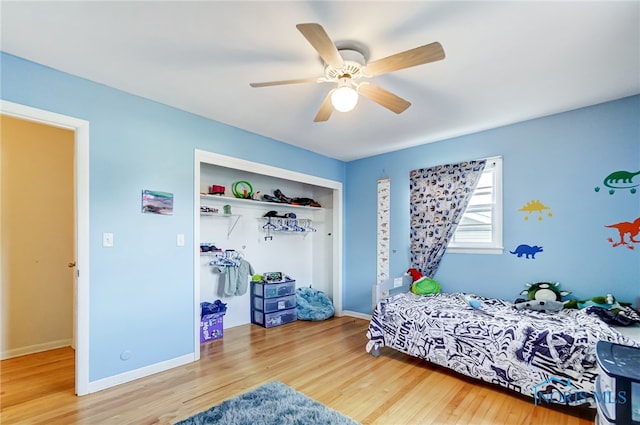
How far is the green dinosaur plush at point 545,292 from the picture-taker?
9.71 ft

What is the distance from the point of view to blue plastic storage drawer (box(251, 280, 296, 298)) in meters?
Result: 4.24

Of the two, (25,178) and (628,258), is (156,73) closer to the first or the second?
(25,178)

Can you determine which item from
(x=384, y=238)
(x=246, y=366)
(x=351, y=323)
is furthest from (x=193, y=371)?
(x=384, y=238)

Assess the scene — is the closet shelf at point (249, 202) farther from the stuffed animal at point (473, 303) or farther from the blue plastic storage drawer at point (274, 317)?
the stuffed animal at point (473, 303)

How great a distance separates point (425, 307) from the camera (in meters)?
3.03

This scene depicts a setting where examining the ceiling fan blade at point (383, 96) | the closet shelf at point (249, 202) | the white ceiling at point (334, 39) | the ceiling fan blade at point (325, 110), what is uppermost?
the white ceiling at point (334, 39)

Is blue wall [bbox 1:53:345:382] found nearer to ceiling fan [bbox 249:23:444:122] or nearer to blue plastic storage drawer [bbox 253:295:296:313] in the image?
blue plastic storage drawer [bbox 253:295:296:313]

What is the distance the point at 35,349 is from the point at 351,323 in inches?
145

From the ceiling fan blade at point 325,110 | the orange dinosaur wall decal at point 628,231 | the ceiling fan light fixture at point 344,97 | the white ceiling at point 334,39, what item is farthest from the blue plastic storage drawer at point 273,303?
the orange dinosaur wall decal at point 628,231

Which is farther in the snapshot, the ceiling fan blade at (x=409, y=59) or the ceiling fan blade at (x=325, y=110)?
the ceiling fan blade at (x=325, y=110)

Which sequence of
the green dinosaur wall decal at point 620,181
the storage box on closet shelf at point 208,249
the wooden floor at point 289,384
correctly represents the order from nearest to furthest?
the wooden floor at point 289,384
the green dinosaur wall decal at point 620,181
the storage box on closet shelf at point 208,249

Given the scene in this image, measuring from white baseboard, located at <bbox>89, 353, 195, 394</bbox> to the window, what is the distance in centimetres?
324

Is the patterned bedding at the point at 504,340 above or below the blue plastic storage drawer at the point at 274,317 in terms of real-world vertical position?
above

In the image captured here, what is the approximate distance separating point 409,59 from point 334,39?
524 mm
